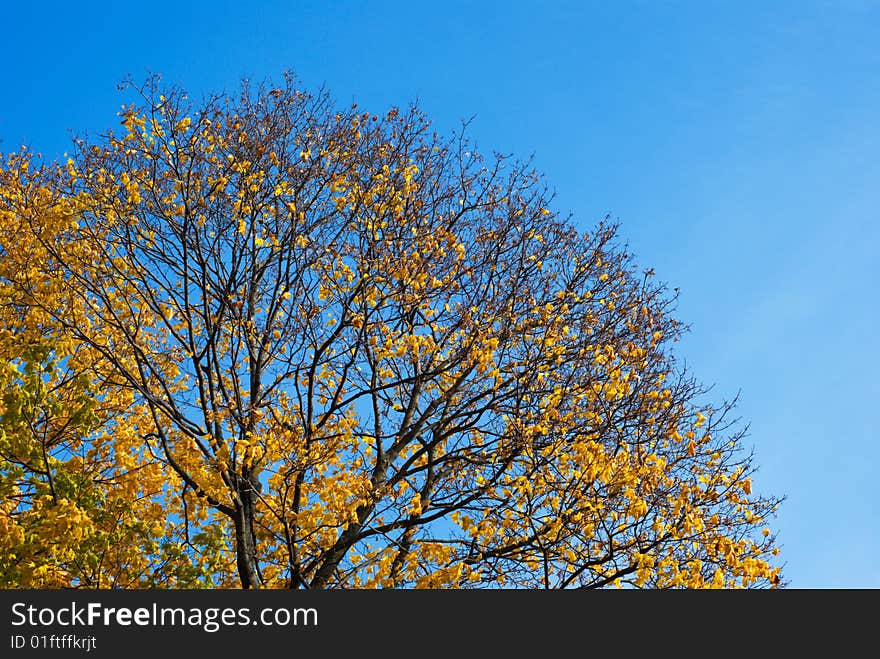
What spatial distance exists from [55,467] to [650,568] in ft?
24.9

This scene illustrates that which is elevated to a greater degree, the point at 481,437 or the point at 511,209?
the point at 511,209

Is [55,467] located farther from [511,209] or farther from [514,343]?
[511,209]

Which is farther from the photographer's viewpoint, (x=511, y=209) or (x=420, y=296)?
(x=511, y=209)

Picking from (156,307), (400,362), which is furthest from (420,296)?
(156,307)

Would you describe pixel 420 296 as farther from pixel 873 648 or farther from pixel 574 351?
pixel 873 648

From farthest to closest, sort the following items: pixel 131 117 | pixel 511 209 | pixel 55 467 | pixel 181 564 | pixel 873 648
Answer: pixel 511 209 → pixel 131 117 → pixel 181 564 → pixel 55 467 → pixel 873 648

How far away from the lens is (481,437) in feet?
45.6

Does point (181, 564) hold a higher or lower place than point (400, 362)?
lower

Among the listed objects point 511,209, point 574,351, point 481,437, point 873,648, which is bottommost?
point 873,648

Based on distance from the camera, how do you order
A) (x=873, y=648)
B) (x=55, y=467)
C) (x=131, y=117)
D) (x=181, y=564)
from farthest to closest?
(x=131, y=117) < (x=181, y=564) < (x=55, y=467) < (x=873, y=648)

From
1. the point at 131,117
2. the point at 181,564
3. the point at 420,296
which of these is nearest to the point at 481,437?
the point at 420,296

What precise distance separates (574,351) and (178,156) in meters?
7.28

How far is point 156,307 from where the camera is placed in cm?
1336

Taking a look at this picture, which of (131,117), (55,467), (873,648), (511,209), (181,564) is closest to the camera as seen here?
(873,648)
